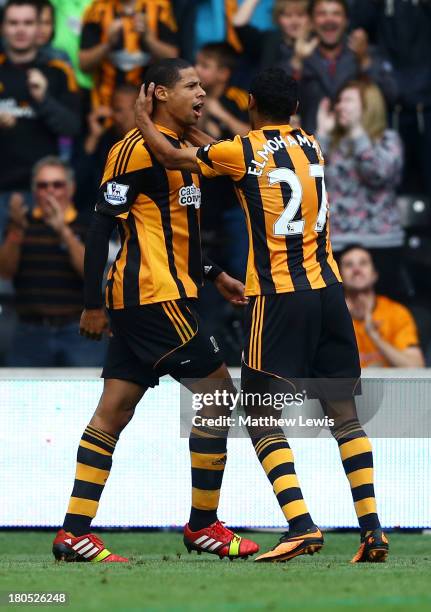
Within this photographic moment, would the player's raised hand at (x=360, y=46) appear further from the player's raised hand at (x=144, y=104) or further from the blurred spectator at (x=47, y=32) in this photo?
the player's raised hand at (x=144, y=104)

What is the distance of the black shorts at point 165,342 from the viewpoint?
5.52 metres

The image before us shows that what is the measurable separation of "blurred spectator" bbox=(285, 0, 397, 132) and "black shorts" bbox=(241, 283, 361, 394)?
4.40 m

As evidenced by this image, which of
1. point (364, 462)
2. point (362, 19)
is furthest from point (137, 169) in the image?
point (362, 19)

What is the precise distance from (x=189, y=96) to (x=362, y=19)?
4727 mm

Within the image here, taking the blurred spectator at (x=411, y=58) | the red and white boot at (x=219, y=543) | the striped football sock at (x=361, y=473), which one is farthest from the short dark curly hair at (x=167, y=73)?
the blurred spectator at (x=411, y=58)

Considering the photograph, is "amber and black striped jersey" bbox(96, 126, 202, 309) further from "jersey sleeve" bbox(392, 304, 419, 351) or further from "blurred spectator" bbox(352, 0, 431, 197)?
"blurred spectator" bbox(352, 0, 431, 197)

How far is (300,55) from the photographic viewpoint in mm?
9703

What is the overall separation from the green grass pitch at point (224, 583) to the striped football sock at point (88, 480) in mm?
220

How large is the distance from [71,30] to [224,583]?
251 inches

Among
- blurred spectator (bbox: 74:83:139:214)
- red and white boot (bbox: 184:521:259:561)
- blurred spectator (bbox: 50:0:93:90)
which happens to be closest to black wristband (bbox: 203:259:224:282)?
red and white boot (bbox: 184:521:259:561)

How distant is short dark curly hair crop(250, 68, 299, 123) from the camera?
5445 millimetres

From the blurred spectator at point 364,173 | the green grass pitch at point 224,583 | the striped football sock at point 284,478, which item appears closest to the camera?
the green grass pitch at point 224,583

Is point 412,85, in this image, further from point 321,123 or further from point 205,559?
point 205,559

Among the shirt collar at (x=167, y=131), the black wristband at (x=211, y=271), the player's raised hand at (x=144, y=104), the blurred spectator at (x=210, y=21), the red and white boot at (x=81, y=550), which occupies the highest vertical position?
the blurred spectator at (x=210, y=21)
